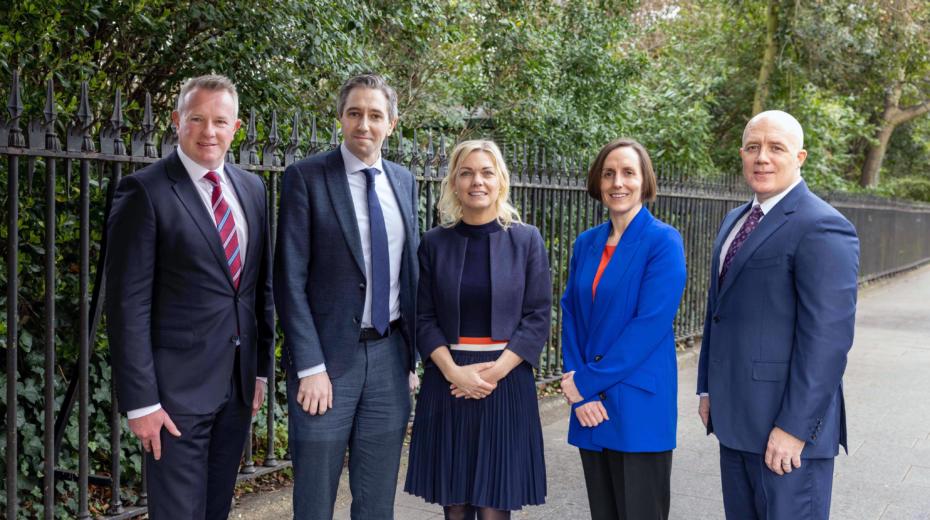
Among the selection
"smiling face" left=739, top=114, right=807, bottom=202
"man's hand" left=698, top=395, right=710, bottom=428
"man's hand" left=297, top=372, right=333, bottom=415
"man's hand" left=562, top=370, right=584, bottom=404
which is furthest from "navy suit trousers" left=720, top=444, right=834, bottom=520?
"man's hand" left=297, top=372, right=333, bottom=415

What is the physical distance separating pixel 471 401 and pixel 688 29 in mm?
15157

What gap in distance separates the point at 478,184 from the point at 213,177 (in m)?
1.00

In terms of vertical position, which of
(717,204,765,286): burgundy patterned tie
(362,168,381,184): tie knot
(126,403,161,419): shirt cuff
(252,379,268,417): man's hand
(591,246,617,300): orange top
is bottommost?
(252,379,268,417): man's hand

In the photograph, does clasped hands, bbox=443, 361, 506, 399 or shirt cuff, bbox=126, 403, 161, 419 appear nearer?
shirt cuff, bbox=126, 403, 161, 419

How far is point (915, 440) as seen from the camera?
653 centimetres

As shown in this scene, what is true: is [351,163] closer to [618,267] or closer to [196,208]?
[196,208]

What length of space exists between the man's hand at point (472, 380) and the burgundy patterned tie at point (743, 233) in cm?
99

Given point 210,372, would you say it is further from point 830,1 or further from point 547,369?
point 830,1

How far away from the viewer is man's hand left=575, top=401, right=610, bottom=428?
11.4 feet

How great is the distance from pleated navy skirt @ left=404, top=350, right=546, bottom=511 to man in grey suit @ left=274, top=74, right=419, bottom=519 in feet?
0.51

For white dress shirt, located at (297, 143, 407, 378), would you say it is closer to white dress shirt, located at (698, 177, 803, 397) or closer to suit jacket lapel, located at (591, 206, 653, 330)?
suit jacket lapel, located at (591, 206, 653, 330)

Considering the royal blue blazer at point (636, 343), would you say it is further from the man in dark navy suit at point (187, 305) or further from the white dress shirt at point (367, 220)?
the man in dark navy suit at point (187, 305)

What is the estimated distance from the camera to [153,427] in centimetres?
294

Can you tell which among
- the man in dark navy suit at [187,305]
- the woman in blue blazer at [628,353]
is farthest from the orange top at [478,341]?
the man in dark navy suit at [187,305]
